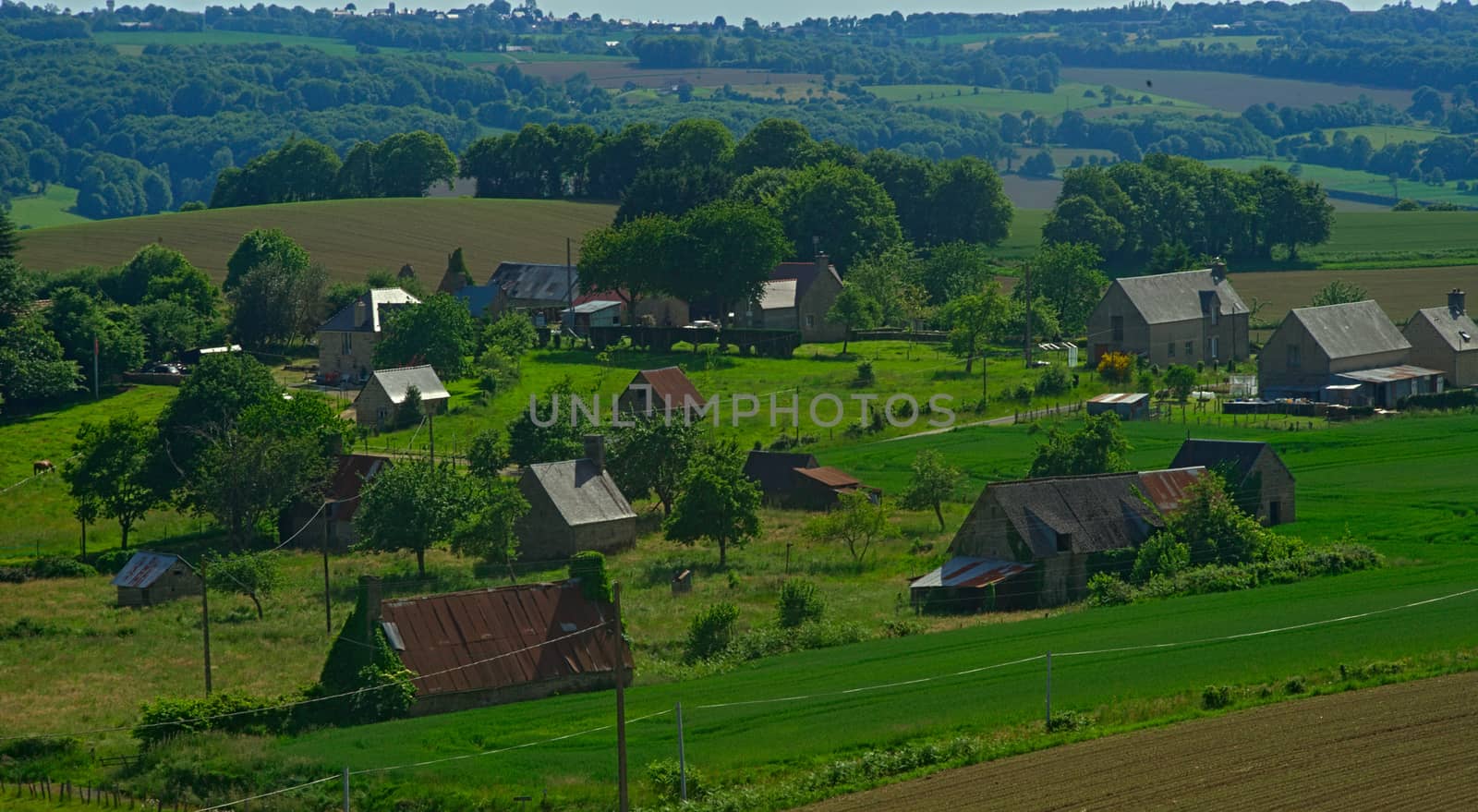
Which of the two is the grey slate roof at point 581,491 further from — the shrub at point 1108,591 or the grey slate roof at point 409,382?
the grey slate roof at point 409,382

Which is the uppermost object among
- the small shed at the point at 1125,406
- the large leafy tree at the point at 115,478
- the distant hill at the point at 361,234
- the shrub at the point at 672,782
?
the distant hill at the point at 361,234

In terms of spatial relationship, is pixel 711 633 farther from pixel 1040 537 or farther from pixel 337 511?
pixel 337 511

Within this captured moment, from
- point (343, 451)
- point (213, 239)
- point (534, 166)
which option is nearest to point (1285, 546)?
point (343, 451)

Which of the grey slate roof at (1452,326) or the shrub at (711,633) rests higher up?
the grey slate roof at (1452,326)

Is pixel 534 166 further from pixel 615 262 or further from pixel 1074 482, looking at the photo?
pixel 1074 482

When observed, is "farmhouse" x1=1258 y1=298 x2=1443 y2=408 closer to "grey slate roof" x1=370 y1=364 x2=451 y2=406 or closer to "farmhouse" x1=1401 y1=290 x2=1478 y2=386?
"farmhouse" x1=1401 y1=290 x2=1478 y2=386

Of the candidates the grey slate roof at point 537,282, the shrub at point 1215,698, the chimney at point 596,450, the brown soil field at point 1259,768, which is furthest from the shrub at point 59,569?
the grey slate roof at point 537,282

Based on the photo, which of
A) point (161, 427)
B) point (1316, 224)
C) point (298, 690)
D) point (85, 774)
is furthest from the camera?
point (1316, 224)
